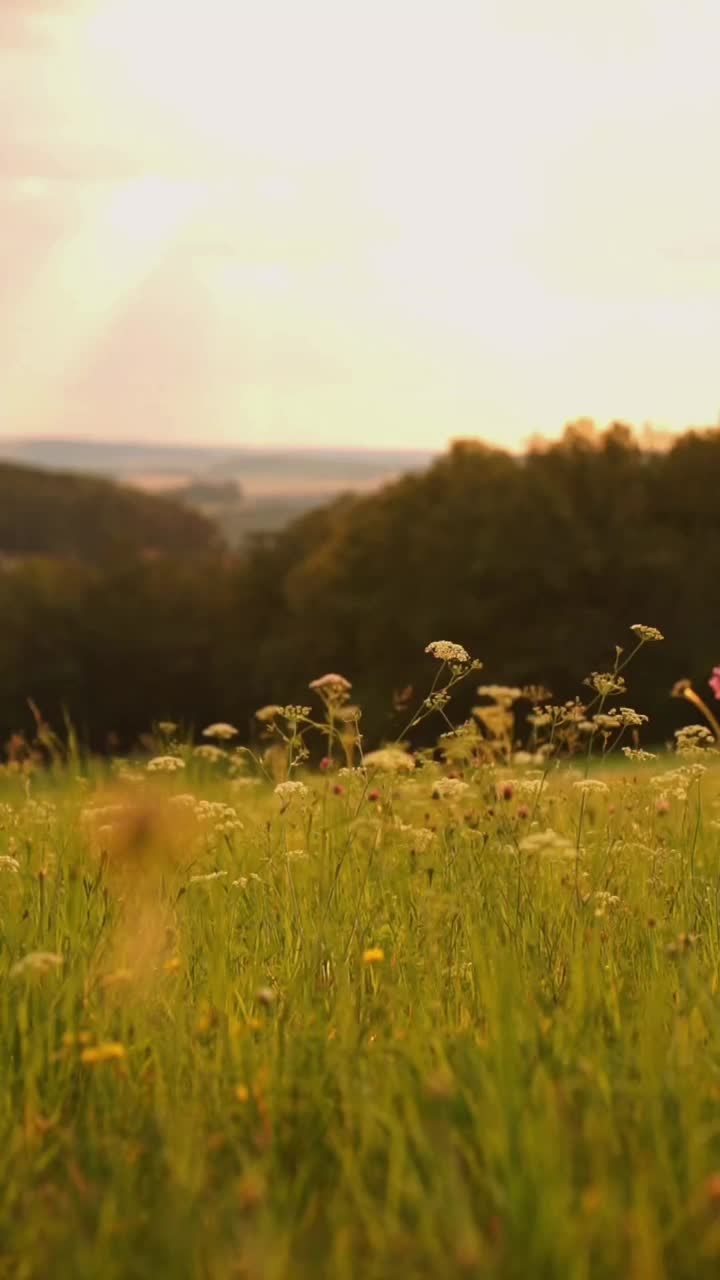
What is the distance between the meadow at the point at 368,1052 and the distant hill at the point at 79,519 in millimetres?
63658

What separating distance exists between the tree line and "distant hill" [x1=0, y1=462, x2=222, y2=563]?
2558 centimetres

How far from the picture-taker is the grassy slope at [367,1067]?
2.45 m

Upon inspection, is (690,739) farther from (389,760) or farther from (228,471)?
(228,471)

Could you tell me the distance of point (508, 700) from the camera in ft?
17.7

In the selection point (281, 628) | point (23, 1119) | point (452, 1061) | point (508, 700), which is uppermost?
point (508, 700)

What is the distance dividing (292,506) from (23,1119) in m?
104

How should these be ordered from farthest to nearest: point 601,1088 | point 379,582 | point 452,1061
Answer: point 379,582 → point 452,1061 → point 601,1088

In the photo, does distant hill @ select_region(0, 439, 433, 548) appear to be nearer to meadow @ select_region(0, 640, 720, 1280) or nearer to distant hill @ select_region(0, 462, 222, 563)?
distant hill @ select_region(0, 462, 222, 563)

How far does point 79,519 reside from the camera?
7100 centimetres

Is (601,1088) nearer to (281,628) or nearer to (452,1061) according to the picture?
(452,1061)

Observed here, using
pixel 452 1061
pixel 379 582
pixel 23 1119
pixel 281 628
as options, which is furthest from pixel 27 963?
pixel 281 628

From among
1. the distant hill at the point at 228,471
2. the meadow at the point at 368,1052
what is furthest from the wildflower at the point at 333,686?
the distant hill at the point at 228,471

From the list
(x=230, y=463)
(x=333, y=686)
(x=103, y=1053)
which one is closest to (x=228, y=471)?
(x=230, y=463)

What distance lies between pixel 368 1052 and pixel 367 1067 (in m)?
0.10
